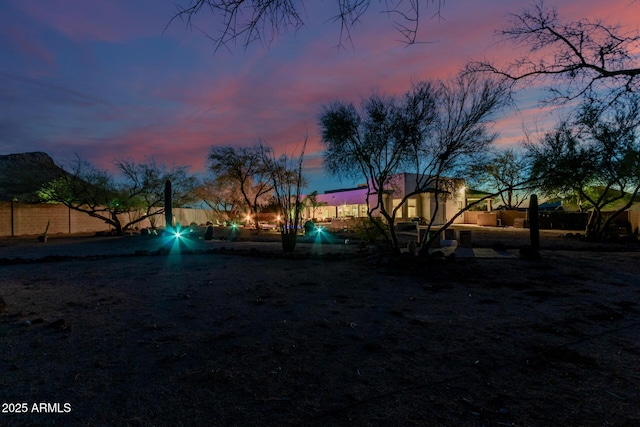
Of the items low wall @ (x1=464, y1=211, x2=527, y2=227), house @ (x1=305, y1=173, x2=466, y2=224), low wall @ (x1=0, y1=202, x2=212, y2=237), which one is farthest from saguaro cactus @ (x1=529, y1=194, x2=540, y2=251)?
low wall @ (x1=0, y1=202, x2=212, y2=237)

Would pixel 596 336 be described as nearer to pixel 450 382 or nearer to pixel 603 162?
pixel 450 382

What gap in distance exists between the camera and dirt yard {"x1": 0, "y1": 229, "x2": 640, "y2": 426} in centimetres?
223

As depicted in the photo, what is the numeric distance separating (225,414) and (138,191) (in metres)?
24.1

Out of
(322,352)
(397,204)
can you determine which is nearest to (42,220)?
(322,352)

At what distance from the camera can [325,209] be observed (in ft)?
148

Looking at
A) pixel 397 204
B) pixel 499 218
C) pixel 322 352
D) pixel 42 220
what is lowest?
pixel 322 352

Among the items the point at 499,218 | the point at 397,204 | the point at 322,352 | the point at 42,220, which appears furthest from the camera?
the point at 397,204

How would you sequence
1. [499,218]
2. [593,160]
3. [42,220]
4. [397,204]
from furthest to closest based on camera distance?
[397,204], [499,218], [42,220], [593,160]

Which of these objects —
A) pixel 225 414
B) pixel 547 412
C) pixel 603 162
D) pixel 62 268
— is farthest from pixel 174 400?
pixel 603 162

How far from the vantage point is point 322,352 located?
10.6 feet

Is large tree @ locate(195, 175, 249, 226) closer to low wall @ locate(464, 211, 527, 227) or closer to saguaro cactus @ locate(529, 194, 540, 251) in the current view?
low wall @ locate(464, 211, 527, 227)

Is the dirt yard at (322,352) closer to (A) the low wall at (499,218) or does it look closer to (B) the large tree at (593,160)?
(B) the large tree at (593,160)

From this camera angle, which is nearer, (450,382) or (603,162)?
(450,382)

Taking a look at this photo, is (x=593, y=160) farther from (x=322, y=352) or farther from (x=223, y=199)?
(x=223, y=199)
